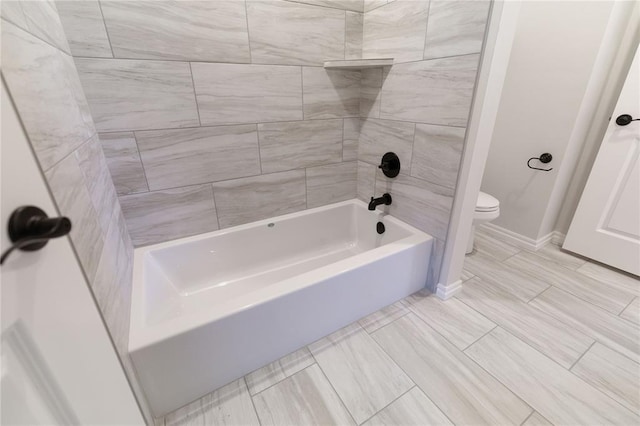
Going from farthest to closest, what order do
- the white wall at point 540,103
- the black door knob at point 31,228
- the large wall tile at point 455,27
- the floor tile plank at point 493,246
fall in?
the floor tile plank at point 493,246, the white wall at point 540,103, the large wall tile at point 455,27, the black door knob at point 31,228

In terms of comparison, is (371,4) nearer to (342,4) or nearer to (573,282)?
(342,4)

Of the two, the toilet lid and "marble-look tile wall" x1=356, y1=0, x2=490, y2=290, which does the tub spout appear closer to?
"marble-look tile wall" x1=356, y1=0, x2=490, y2=290

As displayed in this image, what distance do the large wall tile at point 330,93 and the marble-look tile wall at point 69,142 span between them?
3.55 feet

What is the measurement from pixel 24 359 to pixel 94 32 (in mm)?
1410

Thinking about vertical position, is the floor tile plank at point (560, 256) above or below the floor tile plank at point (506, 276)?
above

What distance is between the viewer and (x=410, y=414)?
1.13 meters

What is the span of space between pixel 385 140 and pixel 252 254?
1.19 meters

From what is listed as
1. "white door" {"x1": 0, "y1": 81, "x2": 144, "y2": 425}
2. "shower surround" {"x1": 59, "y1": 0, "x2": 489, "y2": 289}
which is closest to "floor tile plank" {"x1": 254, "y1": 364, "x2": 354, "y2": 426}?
"white door" {"x1": 0, "y1": 81, "x2": 144, "y2": 425}

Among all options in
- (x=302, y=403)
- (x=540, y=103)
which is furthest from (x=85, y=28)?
(x=540, y=103)

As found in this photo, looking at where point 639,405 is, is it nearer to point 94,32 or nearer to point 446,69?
point 446,69

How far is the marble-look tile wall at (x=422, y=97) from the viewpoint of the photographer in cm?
133

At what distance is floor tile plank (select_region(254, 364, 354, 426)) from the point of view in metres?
1.12

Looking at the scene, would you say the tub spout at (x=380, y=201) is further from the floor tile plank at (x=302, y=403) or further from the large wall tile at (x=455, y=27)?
the floor tile plank at (x=302, y=403)

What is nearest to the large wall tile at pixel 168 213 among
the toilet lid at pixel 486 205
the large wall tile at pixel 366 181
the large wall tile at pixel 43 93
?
the large wall tile at pixel 43 93
